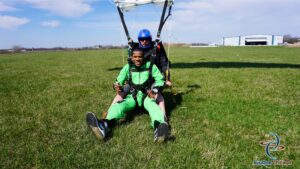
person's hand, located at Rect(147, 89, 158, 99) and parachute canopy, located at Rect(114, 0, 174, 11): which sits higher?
parachute canopy, located at Rect(114, 0, 174, 11)

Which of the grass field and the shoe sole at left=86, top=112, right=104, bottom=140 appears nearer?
the grass field

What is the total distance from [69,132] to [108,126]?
72 cm

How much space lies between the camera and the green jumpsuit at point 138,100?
525 cm

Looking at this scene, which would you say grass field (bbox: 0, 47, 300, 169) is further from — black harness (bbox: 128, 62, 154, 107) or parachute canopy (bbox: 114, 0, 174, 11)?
parachute canopy (bbox: 114, 0, 174, 11)

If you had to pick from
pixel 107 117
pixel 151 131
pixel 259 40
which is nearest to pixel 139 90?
pixel 107 117

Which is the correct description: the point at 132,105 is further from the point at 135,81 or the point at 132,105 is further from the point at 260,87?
the point at 260,87

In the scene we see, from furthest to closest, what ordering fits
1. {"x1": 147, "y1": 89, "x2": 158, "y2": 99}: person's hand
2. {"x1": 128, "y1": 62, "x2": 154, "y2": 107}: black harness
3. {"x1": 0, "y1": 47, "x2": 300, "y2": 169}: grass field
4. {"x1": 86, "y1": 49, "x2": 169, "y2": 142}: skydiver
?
{"x1": 128, "y1": 62, "x2": 154, "y2": 107}: black harness, {"x1": 147, "y1": 89, "x2": 158, "y2": 99}: person's hand, {"x1": 86, "y1": 49, "x2": 169, "y2": 142}: skydiver, {"x1": 0, "y1": 47, "x2": 300, "y2": 169}: grass field

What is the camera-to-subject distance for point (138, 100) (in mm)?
5898

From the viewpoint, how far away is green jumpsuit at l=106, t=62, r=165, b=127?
17.2 feet

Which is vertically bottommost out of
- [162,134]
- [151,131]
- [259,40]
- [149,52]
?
[259,40]

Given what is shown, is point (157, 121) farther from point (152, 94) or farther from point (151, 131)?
point (152, 94)

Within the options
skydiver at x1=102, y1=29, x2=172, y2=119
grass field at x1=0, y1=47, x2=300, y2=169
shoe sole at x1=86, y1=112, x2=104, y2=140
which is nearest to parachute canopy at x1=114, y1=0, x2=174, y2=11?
skydiver at x1=102, y1=29, x2=172, y2=119

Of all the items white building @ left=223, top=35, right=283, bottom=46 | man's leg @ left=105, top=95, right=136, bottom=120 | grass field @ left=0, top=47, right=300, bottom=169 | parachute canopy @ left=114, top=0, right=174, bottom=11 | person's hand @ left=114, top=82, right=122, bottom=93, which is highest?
parachute canopy @ left=114, top=0, right=174, bottom=11

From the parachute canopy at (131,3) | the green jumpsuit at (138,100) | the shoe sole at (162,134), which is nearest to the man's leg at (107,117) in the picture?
the green jumpsuit at (138,100)
